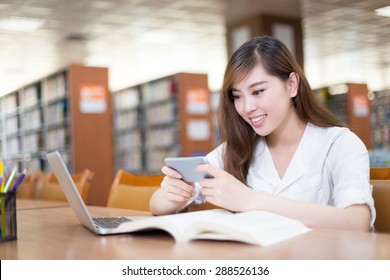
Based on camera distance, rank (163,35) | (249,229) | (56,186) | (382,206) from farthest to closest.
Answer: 1. (163,35)
2. (56,186)
3. (382,206)
4. (249,229)

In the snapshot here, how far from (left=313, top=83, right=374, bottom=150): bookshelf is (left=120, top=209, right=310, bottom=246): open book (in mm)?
8129

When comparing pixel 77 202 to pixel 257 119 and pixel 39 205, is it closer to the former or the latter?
pixel 257 119

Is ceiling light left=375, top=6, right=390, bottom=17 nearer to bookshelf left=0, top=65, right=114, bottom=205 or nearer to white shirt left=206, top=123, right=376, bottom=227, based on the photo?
bookshelf left=0, top=65, right=114, bottom=205

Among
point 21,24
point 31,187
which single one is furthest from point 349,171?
point 21,24

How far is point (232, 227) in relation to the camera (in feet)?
2.74

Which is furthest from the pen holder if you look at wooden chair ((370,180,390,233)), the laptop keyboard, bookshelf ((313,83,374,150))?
bookshelf ((313,83,374,150))

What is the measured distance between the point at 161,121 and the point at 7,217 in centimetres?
628

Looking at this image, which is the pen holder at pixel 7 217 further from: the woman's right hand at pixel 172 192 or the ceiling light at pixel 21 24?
the ceiling light at pixel 21 24

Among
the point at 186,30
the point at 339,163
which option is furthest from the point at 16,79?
the point at 339,163

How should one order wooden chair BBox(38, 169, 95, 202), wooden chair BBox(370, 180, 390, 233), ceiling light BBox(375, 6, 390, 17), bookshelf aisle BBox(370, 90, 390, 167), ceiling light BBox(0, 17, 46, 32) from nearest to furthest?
wooden chair BBox(370, 180, 390, 233) < wooden chair BBox(38, 169, 95, 202) < ceiling light BBox(0, 17, 46, 32) < ceiling light BBox(375, 6, 390, 17) < bookshelf aisle BBox(370, 90, 390, 167)

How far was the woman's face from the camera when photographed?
1354 millimetres

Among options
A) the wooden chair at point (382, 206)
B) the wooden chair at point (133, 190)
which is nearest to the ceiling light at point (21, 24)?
the wooden chair at point (133, 190)

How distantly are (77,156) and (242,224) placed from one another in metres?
5.37

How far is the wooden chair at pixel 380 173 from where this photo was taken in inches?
55.7
